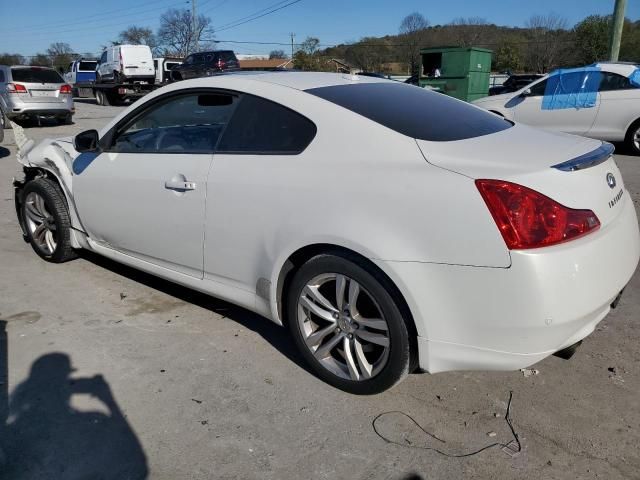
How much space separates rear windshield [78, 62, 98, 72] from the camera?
2868 cm

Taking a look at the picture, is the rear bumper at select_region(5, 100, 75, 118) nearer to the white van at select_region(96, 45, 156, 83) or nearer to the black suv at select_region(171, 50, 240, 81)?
the black suv at select_region(171, 50, 240, 81)

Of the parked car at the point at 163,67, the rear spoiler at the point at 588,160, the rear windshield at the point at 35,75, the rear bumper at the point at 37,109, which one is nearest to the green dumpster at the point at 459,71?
the rear bumper at the point at 37,109

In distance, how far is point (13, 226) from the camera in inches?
238

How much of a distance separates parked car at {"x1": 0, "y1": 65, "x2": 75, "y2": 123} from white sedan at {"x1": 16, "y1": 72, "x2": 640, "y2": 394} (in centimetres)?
1391

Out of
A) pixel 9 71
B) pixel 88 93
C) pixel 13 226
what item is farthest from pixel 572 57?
pixel 13 226

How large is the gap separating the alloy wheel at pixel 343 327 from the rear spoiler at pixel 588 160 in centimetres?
103

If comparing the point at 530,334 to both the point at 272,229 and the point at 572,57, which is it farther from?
the point at 572,57

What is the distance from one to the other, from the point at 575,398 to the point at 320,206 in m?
1.62

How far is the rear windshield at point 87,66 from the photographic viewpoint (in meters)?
28.7

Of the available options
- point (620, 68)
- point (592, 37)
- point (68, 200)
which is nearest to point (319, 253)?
point (68, 200)

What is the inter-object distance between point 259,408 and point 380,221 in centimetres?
114

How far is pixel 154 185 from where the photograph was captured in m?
3.41

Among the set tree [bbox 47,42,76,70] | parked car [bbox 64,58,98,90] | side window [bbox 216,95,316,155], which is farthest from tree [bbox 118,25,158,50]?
→ side window [bbox 216,95,316,155]

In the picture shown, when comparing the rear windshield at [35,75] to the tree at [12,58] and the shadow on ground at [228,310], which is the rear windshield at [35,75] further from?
the tree at [12,58]
